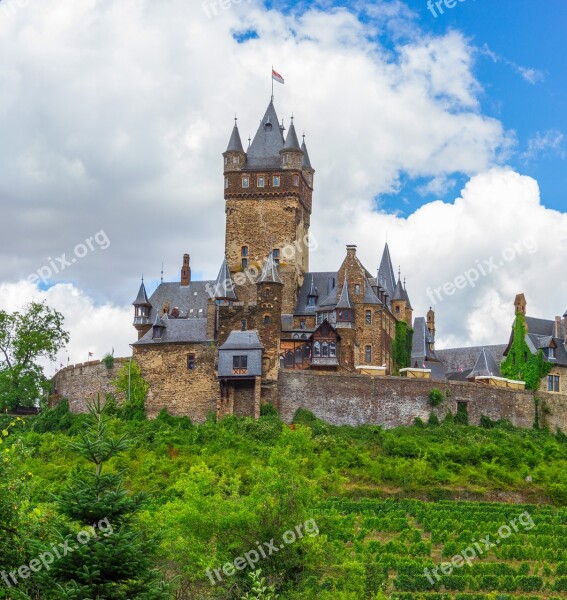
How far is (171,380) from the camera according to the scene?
62.6 metres

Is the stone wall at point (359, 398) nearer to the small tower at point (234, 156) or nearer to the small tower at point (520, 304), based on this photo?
the small tower at point (520, 304)

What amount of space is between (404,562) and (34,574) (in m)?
20.6

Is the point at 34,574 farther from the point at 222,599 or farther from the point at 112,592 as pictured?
the point at 222,599

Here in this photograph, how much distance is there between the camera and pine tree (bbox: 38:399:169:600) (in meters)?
23.1

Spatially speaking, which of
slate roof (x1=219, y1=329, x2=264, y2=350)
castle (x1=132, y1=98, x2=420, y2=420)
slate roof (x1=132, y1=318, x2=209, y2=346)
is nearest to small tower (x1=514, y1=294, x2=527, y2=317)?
castle (x1=132, y1=98, x2=420, y2=420)

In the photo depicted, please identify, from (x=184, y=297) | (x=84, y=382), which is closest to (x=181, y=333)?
(x=84, y=382)

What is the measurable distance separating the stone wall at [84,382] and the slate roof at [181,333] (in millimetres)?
2183

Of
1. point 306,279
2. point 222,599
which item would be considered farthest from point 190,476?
point 306,279

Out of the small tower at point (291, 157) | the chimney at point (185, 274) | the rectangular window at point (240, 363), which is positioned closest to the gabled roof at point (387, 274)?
the small tower at point (291, 157)

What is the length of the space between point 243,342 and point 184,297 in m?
13.9

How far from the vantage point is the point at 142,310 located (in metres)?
72.6

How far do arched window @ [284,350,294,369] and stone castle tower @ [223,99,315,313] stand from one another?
7368 millimetres

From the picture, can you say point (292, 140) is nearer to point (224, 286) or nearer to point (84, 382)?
point (224, 286)

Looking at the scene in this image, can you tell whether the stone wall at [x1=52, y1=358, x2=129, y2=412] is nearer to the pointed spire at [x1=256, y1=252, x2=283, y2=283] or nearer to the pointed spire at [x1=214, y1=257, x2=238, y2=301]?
the pointed spire at [x1=214, y1=257, x2=238, y2=301]
